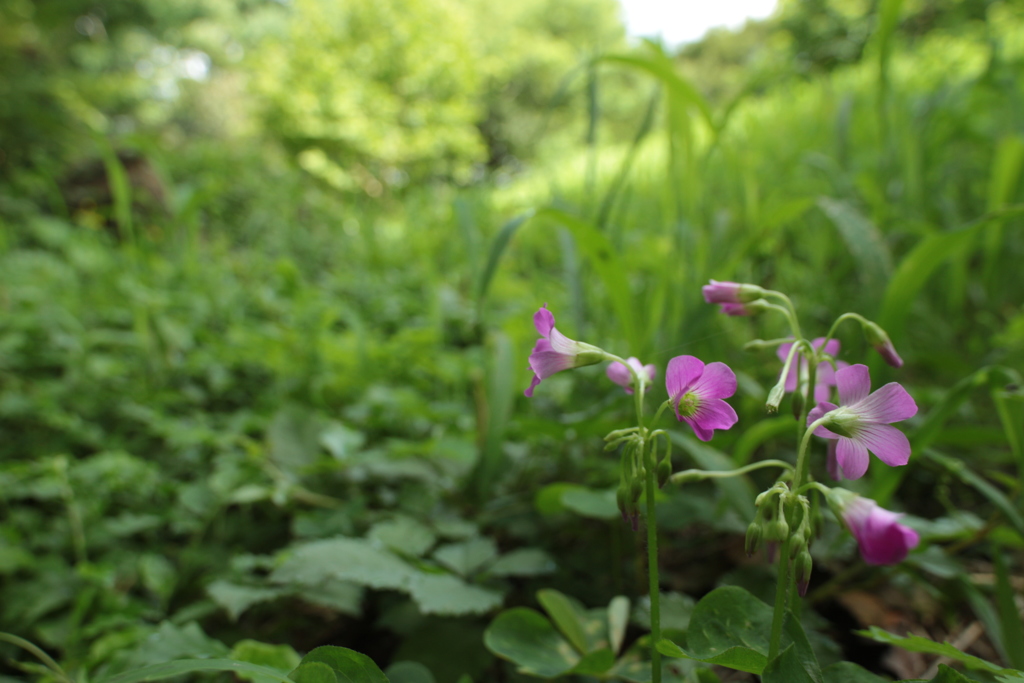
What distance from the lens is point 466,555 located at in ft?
2.52

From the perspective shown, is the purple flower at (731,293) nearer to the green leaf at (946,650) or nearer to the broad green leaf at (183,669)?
the green leaf at (946,650)

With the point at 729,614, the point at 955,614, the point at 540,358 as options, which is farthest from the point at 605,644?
the point at 955,614

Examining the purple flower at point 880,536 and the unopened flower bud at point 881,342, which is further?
the unopened flower bud at point 881,342

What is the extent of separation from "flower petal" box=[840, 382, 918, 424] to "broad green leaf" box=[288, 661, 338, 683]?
41 cm

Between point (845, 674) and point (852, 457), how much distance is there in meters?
0.18

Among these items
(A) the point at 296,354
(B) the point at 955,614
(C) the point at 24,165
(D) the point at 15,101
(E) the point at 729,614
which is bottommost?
(B) the point at 955,614

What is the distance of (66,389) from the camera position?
142 cm

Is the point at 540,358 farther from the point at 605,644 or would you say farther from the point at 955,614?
the point at 955,614

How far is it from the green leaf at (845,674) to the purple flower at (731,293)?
29 cm

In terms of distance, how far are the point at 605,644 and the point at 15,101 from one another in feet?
18.9

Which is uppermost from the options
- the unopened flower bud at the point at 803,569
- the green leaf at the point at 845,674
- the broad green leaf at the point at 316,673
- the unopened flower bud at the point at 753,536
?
the unopened flower bud at the point at 753,536

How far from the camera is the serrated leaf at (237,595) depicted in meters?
0.71

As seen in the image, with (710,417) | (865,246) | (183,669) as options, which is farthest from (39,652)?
(865,246)

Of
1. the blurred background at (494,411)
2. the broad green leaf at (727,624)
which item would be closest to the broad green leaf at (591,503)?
the blurred background at (494,411)
